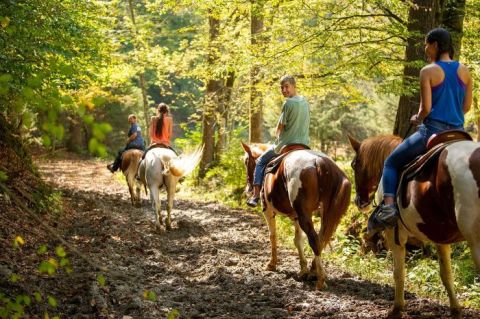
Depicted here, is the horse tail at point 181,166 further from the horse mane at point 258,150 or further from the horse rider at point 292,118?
the horse rider at point 292,118

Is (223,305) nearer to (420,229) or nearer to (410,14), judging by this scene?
(420,229)

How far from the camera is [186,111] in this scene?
199 feet

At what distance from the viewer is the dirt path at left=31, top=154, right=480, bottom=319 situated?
539cm

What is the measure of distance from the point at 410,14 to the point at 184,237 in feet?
20.6

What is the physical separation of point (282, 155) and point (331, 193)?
108cm

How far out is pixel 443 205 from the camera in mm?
4172

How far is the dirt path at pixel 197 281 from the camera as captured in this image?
5387 mm

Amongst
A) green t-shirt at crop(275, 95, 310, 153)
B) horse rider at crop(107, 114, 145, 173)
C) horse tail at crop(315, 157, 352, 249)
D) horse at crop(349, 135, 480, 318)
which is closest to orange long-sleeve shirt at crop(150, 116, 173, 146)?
horse rider at crop(107, 114, 145, 173)

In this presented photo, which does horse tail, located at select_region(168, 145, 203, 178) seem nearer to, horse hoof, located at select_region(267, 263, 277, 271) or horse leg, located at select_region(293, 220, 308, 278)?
horse hoof, located at select_region(267, 263, 277, 271)

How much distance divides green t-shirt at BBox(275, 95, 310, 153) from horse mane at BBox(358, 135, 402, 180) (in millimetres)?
1480

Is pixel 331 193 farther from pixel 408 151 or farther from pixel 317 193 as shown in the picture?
pixel 408 151

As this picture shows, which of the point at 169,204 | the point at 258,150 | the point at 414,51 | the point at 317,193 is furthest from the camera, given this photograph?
the point at 169,204

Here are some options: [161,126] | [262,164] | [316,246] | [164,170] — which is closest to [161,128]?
[161,126]

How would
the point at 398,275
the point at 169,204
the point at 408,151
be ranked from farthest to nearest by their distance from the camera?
the point at 169,204, the point at 398,275, the point at 408,151
